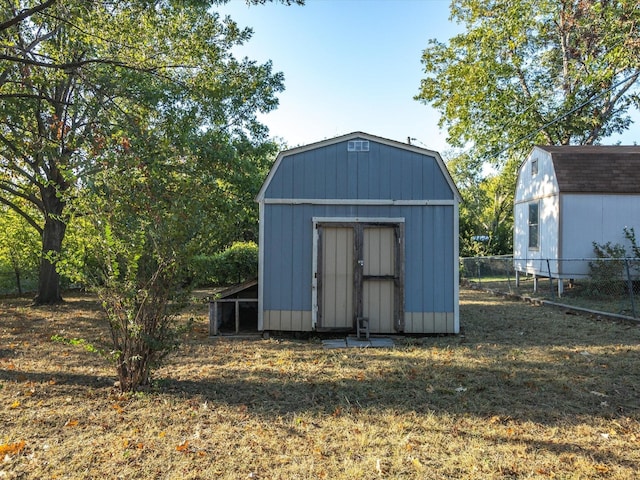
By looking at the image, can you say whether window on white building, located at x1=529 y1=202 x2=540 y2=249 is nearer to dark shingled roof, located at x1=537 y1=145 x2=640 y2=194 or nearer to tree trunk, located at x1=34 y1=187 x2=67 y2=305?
dark shingled roof, located at x1=537 y1=145 x2=640 y2=194

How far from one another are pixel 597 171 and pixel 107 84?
12.3 metres

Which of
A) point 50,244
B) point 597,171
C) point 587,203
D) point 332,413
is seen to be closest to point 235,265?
point 50,244

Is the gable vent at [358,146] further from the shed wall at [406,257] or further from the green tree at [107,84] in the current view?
the green tree at [107,84]

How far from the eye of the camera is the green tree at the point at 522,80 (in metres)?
18.2

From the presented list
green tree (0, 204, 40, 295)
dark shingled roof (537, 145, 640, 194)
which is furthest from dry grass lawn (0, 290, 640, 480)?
green tree (0, 204, 40, 295)

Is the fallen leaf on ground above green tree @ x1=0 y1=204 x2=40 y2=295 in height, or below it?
below

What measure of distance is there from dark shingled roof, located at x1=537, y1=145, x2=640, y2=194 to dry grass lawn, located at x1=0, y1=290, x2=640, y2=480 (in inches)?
262

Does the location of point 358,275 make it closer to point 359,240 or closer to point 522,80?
point 359,240

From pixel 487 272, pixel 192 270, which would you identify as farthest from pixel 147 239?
pixel 487 272

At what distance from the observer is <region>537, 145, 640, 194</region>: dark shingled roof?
12.2 metres

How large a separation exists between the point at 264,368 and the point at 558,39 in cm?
2124

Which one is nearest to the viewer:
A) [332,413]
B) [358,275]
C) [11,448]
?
[11,448]

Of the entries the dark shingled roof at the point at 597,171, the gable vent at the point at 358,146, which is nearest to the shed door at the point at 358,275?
the gable vent at the point at 358,146

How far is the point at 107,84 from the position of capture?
8.06 m
